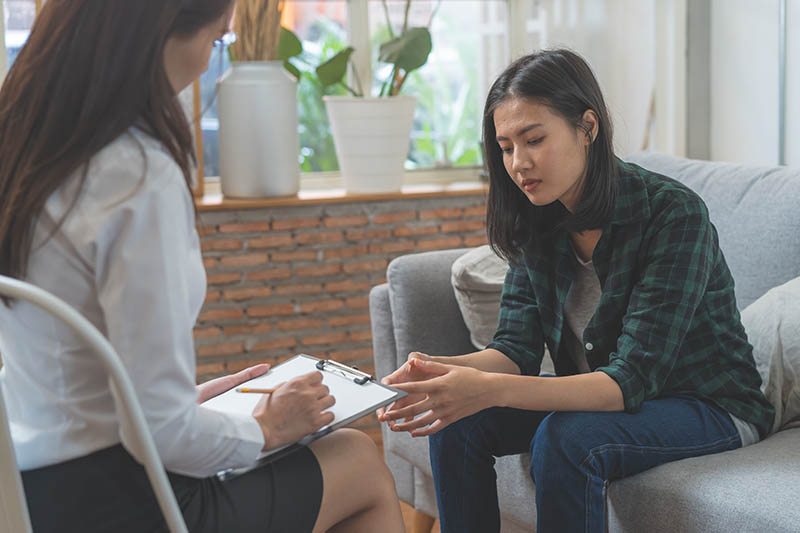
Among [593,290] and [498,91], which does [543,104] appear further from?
[593,290]

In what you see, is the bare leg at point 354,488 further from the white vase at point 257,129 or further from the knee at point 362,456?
the white vase at point 257,129

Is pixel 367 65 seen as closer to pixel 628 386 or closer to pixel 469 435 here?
pixel 469 435

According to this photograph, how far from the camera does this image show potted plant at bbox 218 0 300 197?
2.73 meters

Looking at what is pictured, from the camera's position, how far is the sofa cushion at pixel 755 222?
5.75ft

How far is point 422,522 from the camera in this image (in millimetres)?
2064

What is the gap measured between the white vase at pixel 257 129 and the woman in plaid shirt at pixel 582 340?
1301mm

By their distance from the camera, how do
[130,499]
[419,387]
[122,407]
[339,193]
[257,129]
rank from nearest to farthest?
[122,407] → [130,499] → [419,387] → [257,129] → [339,193]

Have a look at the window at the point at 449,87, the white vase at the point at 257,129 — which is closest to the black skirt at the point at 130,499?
the white vase at the point at 257,129

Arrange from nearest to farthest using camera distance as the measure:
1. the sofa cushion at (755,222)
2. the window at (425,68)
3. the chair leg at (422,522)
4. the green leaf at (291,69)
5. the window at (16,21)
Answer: the sofa cushion at (755,222) → the chair leg at (422,522) → the window at (16,21) → the green leaf at (291,69) → the window at (425,68)

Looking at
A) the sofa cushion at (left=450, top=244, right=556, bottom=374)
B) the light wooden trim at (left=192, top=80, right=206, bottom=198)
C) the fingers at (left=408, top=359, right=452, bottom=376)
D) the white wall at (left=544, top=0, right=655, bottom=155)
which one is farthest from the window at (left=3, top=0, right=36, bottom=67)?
the fingers at (left=408, top=359, right=452, bottom=376)

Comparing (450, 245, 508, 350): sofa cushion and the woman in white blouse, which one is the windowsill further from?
the woman in white blouse

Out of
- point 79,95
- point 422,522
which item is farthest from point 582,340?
point 79,95

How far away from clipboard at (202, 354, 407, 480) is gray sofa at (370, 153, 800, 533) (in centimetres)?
46

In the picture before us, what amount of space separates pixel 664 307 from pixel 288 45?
185 centimetres
